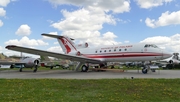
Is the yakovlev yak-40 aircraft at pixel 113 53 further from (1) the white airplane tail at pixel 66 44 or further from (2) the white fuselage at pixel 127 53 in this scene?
(1) the white airplane tail at pixel 66 44

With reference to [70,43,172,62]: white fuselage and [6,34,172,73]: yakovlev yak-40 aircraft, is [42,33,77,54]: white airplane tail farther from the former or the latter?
[70,43,172,62]: white fuselage

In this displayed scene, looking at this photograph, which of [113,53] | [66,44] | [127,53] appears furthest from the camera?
[66,44]

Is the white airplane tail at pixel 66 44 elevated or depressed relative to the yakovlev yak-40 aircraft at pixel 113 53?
elevated

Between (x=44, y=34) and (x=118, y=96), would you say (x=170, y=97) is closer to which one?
(x=118, y=96)

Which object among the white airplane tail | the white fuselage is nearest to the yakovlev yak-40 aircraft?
the white fuselage

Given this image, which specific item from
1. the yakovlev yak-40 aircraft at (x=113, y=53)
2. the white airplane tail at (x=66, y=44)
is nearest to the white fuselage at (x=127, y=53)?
the yakovlev yak-40 aircraft at (x=113, y=53)

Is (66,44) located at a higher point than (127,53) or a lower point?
higher

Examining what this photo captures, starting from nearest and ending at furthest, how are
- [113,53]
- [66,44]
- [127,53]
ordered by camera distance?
[127,53] → [113,53] → [66,44]

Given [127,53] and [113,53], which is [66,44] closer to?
[113,53]

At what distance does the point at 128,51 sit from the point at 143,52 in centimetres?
191

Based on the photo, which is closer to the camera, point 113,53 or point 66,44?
point 113,53

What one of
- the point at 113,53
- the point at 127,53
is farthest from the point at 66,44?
the point at 127,53

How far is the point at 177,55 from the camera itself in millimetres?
51594

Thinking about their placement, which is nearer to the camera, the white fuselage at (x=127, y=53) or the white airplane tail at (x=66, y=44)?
the white fuselage at (x=127, y=53)
